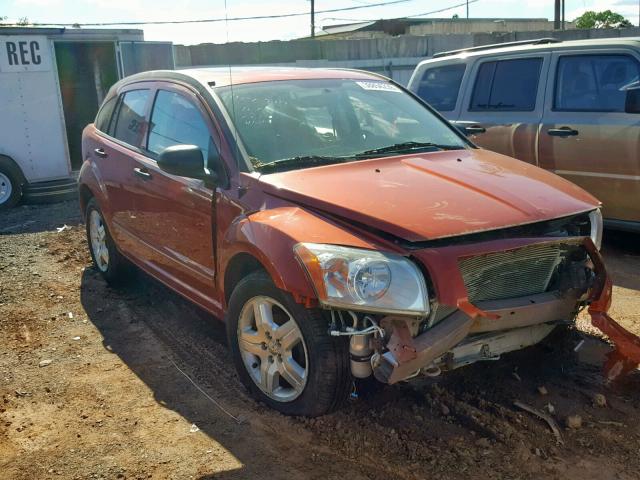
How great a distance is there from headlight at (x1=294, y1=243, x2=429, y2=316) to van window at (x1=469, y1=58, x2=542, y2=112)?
14.2 ft

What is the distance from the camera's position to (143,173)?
4.75 meters

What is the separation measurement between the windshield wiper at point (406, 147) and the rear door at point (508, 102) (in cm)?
212

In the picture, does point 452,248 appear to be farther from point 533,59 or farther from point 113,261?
point 533,59

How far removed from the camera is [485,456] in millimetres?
3096

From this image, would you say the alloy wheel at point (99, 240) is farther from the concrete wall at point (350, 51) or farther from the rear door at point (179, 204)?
the concrete wall at point (350, 51)

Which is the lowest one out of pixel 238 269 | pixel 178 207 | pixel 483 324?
pixel 483 324

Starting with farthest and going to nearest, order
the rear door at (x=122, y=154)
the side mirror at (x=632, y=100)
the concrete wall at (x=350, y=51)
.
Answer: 1. the concrete wall at (x=350, y=51)
2. the side mirror at (x=632, y=100)
3. the rear door at (x=122, y=154)

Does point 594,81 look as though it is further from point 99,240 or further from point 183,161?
point 99,240

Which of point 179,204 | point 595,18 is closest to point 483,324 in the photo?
point 179,204

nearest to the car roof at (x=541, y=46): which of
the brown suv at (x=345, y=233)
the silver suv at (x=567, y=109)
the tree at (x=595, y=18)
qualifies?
the silver suv at (x=567, y=109)

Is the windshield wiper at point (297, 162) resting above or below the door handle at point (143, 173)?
above

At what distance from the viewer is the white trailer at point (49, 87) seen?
401 inches

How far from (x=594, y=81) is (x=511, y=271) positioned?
3.83 meters

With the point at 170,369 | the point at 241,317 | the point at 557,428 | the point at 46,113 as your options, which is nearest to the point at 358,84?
the point at 241,317
